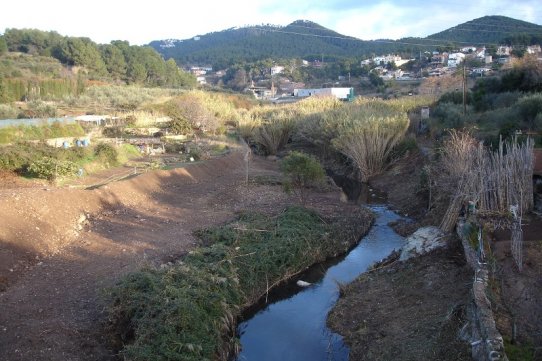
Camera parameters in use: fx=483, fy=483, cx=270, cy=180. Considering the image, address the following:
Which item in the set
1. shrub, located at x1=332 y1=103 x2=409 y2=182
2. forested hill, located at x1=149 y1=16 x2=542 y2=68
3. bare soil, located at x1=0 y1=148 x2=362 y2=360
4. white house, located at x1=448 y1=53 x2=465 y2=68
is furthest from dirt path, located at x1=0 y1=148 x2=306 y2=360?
forested hill, located at x1=149 y1=16 x2=542 y2=68

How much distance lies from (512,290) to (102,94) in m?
50.4

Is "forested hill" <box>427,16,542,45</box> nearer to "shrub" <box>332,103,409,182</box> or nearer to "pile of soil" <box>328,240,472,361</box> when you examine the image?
"shrub" <box>332,103,409,182</box>

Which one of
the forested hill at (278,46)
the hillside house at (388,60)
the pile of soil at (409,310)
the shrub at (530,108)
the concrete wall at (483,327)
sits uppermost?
the forested hill at (278,46)

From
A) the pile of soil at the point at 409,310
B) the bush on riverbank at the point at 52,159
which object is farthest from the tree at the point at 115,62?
the pile of soil at the point at 409,310

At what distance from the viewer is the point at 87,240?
12.1 metres

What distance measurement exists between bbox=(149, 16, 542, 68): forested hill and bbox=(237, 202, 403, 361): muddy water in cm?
8400

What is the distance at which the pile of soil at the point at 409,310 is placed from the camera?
24.2 ft

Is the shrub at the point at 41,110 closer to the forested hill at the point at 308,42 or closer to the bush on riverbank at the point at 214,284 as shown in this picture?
the bush on riverbank at the point at 214,284

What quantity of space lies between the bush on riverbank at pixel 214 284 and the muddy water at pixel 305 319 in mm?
398

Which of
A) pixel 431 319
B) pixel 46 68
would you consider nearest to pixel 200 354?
pixel 431 319

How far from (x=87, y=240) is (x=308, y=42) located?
143 m

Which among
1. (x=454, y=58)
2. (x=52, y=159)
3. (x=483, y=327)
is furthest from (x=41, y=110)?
(x=454, y=58)

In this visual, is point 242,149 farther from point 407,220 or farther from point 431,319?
point 431,319

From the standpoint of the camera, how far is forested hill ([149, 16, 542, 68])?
91.5 metres
